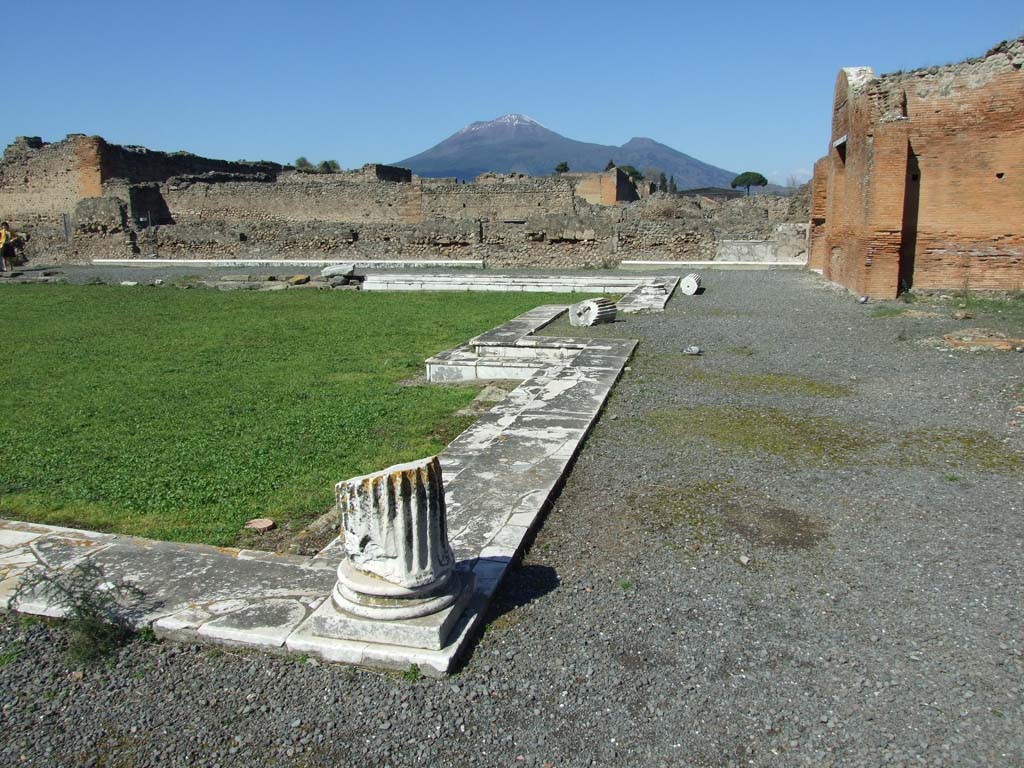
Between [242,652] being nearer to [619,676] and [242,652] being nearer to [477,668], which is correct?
[477,668]

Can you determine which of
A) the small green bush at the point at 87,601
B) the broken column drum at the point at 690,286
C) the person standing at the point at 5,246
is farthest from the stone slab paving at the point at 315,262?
the small green bush at the point at 87,601

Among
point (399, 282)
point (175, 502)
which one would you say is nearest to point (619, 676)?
point (175, 502)

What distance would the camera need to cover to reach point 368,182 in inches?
1166

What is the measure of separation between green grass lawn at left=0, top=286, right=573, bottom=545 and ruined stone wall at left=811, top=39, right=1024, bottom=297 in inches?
254

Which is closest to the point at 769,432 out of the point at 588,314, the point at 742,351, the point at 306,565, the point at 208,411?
the point at 742,351

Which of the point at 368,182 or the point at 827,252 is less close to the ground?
the point at 368,182

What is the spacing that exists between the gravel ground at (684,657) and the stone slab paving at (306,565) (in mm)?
84

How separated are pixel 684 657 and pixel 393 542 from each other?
119cm

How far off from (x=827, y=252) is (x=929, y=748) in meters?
16.3

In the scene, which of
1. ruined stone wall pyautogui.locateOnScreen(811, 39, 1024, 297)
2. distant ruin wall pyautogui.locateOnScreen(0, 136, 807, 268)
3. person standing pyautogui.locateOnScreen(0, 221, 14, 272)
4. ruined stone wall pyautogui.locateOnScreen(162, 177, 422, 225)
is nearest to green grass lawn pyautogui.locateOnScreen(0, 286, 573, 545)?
ruined stone wall pyautogui.locateOnScreen(811, 39, 1024, 297)

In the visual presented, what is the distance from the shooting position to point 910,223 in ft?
46.0

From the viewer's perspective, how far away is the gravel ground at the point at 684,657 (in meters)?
2.46

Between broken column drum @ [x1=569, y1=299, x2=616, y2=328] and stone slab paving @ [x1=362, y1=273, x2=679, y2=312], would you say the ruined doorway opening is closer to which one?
stone slab paving @ [x1=362, y1=273, x2=679, y2=312]

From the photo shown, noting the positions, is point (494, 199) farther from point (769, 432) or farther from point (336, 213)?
point (769, 432)
